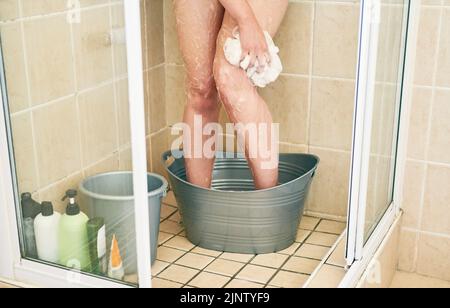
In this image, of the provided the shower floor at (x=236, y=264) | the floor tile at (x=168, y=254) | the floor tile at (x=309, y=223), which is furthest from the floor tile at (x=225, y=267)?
the floor tile at (x=309, y=223)

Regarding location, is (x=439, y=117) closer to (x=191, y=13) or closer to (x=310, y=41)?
(x=310, y=41)

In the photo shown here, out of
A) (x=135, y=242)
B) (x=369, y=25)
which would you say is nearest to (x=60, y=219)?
(x=135, y=242)

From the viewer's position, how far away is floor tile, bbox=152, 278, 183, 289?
1.68m

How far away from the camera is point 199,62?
5.93 ft

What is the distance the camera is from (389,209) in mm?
1917

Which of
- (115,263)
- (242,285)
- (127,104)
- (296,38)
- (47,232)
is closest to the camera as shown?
(127,104)

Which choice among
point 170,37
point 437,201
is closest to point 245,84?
point 170,37

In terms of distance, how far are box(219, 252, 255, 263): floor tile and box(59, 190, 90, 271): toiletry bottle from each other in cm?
48

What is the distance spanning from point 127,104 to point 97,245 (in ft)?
1.27

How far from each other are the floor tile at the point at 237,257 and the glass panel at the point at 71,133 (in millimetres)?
465

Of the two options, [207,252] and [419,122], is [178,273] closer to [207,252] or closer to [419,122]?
[207,252]

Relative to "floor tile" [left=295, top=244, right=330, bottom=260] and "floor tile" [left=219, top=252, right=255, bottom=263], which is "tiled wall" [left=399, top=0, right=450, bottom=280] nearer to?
"floor tile" [left=295, top=244, right=330, bottom=260]
